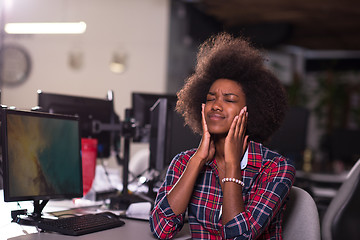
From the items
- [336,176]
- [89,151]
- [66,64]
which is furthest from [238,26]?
[89,151]

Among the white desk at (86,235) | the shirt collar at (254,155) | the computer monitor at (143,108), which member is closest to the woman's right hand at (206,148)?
the shirt collar at (254,155)

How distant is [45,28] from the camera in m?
5.46

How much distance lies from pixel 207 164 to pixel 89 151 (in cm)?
80

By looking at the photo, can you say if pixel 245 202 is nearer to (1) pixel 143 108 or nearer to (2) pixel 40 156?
(2) pixel 40 156

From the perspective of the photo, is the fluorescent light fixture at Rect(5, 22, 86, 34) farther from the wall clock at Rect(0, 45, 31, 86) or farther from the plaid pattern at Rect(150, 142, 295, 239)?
the plaid pattern at Rect(150, 142, 295, 239)

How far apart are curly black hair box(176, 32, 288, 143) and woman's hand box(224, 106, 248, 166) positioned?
0.13 m

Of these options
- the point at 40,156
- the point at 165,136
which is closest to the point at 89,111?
the point at 165,136

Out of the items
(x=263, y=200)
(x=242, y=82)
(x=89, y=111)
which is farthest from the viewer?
(x=89, y=111)

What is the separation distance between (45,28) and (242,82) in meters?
4.17

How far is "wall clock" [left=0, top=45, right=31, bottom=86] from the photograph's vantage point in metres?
6.02

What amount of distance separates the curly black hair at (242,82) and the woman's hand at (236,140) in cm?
13

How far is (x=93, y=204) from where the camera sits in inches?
90.8

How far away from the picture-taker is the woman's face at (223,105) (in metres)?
1.73

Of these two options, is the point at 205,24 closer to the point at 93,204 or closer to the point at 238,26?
the point at 238,26
